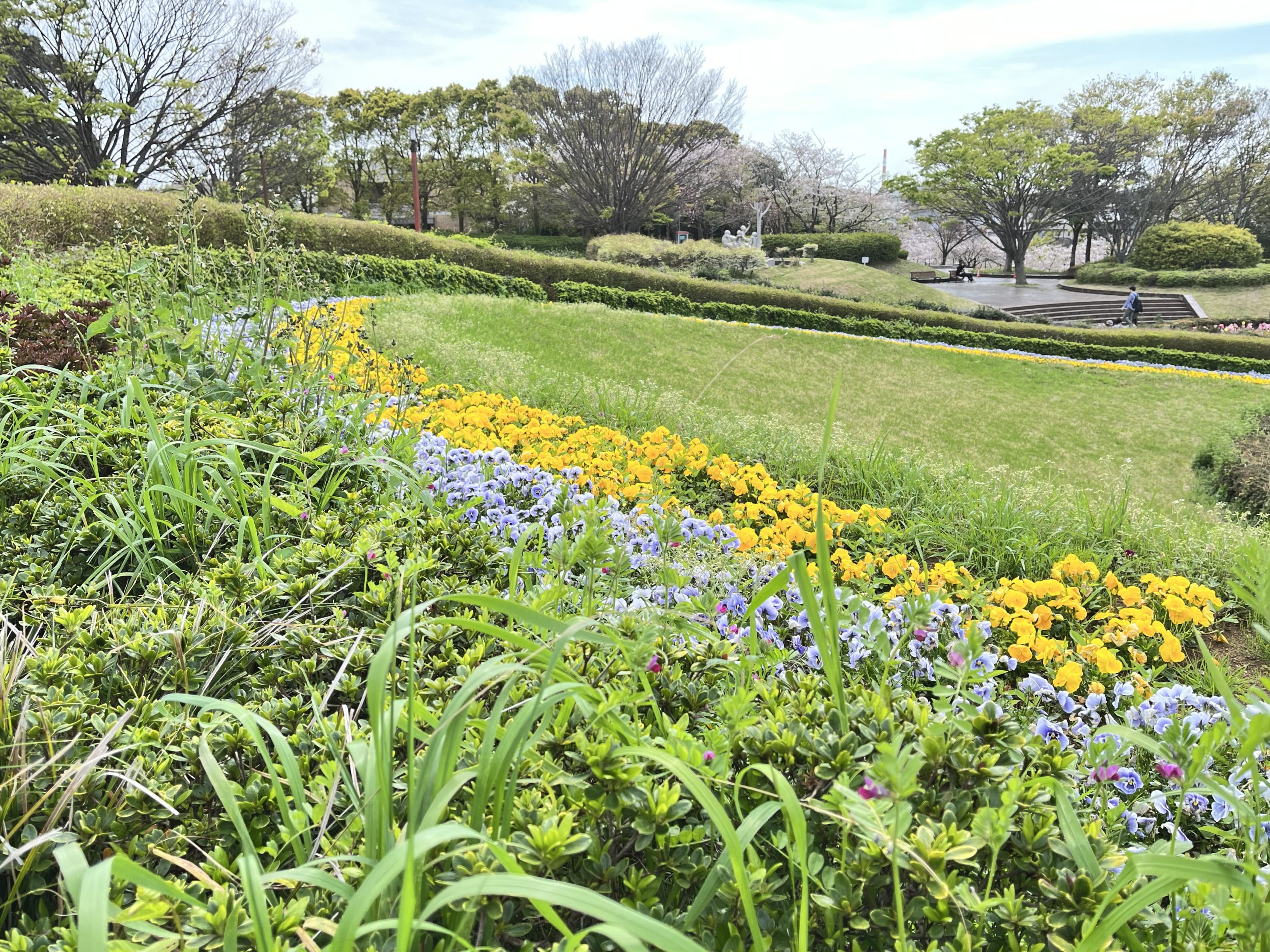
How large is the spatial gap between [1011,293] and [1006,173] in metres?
5.90

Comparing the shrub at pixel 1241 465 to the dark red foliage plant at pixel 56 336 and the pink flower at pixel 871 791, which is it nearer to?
the pink flower at pixel 871 791

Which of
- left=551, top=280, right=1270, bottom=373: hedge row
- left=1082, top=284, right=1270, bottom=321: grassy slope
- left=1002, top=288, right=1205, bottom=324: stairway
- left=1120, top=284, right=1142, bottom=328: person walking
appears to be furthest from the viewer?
left=1002, top=288, right=1205, bottom=324: stairway

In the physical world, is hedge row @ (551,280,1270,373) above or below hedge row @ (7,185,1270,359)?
below

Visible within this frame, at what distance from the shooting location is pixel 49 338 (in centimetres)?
384

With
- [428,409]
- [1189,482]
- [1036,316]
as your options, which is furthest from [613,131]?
[428,409]

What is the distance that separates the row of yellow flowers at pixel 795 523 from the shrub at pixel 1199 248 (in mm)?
35493

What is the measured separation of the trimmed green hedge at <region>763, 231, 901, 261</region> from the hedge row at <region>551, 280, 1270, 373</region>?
1577cm

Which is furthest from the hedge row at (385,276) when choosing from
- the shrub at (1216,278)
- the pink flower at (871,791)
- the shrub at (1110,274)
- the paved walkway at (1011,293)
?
the shrub at (1216,278)

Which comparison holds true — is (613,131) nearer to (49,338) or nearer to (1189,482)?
(1189,482)

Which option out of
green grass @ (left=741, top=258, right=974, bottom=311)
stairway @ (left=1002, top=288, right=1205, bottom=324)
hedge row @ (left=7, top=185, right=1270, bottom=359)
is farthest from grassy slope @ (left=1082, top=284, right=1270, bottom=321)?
green grass @ (left=741, top=258, right=974, bottom=311)

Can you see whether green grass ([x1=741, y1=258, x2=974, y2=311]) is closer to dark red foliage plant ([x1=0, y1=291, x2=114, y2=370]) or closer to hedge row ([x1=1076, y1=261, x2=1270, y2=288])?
hedge row ([x1=1076, y1=261, x2=1270, y2=288])

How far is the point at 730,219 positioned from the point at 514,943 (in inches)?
1792

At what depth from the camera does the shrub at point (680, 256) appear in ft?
74.4

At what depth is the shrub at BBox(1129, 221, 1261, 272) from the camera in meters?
29.8
